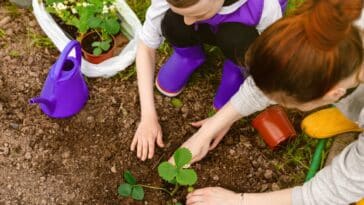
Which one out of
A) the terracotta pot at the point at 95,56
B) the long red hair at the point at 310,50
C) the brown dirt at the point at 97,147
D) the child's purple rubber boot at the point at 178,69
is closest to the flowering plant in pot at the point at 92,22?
the terracotta pot at the point at 95,56

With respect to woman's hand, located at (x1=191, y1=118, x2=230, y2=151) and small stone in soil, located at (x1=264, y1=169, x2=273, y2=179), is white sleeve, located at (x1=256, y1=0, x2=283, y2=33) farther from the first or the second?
small stone in soil, located at (x1=264, y1=169, x2=273, y2=179)

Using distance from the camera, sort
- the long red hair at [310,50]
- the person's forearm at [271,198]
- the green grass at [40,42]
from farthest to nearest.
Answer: the green grass at [40,42] < the person's forearm at [271,198] < the long red hair at [310,50]

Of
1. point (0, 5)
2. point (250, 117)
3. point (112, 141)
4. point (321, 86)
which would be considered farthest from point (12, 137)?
point (321, 86)

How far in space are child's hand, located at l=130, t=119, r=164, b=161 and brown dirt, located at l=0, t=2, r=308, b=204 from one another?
0.05m

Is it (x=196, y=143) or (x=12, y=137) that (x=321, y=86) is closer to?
(x=196, y=143)

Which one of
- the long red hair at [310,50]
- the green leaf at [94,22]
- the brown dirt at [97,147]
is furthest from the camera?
the green leaf at [94,22]

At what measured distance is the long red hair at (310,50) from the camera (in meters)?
0.94

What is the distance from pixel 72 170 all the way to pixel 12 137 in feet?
0.80

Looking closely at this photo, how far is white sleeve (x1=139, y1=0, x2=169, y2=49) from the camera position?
1.58m

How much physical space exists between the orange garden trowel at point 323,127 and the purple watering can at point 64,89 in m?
0.78

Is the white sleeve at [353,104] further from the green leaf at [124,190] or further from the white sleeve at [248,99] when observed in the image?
the green leaf at [124,190]

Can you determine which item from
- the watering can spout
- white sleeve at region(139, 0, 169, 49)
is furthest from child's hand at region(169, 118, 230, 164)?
the watering can spout

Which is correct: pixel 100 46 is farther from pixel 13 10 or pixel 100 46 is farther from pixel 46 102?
pixel 13 10

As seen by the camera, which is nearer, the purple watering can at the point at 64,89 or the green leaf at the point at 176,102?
the purple watering can at the point at 64,89
